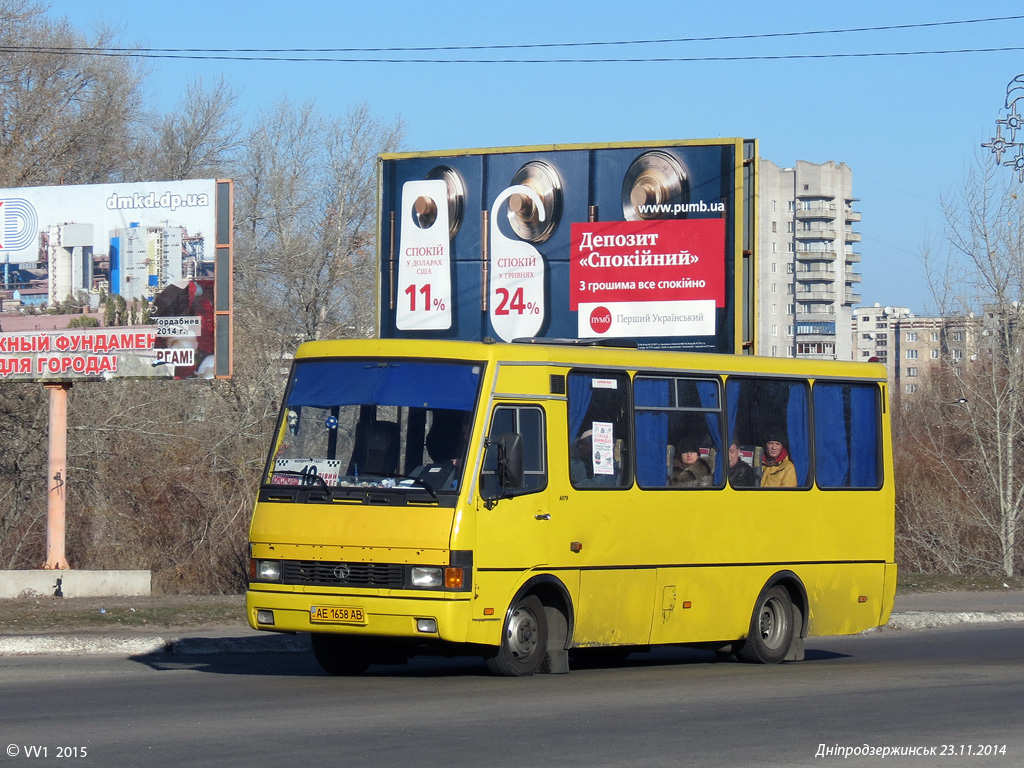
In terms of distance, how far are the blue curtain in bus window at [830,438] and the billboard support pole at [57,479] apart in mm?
12111

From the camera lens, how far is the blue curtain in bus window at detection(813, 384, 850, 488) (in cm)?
1442

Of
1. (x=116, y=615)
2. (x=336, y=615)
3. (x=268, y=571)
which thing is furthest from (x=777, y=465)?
(x=116, y=615)

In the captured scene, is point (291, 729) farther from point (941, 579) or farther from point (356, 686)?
point (941, 579)

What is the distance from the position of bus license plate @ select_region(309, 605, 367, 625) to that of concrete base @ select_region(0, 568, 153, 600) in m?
10.9

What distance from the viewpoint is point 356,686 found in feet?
36.7

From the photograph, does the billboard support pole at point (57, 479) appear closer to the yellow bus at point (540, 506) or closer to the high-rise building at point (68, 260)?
the high-rise building at point (68, 260)

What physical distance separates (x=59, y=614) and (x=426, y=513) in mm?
7899

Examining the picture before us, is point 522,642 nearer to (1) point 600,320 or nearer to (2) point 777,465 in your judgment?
(2) point 777,465

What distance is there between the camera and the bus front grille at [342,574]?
428 inches

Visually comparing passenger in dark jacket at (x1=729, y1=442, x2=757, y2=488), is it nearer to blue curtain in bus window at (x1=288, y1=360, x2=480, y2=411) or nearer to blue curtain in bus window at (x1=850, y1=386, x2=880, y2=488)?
blue curtain in bus window at (x1=850, y1=386, x2=880, y2=488)

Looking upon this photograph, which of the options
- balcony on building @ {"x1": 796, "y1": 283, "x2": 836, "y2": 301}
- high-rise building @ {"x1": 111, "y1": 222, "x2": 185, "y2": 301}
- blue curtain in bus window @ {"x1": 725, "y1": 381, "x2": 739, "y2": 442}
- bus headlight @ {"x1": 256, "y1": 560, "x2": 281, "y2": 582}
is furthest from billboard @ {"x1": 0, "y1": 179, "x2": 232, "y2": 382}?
balcony on building @ {"x1": 796, "y1": 283, "x2": 836, "y2": 301}

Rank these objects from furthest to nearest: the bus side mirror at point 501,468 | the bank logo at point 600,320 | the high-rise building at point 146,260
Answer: the bank logo at point 600,320, the high-rise building at point 146,260, the bus side mirror at point 501,468

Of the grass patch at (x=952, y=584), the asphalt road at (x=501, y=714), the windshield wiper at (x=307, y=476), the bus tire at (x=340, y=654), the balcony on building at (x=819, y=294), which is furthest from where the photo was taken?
the balcony on building at (x=819, y=294)

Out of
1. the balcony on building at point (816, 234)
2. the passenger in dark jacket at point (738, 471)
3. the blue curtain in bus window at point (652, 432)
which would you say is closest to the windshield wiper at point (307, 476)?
the blue curtain in bus window at point (652, 432)
